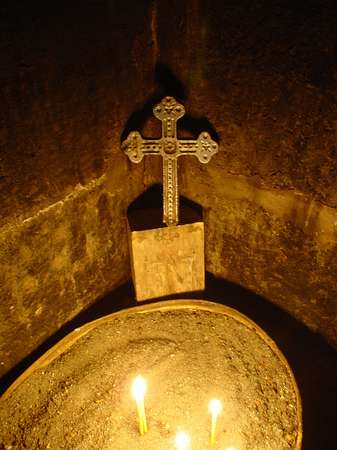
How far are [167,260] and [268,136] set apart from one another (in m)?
1.39

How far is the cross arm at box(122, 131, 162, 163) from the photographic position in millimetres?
2883

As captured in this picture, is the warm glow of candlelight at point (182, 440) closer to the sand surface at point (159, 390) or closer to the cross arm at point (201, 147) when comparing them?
the sand surface at point (159, 390)

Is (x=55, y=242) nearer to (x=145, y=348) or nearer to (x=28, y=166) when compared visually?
(x=28, y=166)

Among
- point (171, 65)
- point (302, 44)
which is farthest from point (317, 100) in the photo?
point (171, 65)

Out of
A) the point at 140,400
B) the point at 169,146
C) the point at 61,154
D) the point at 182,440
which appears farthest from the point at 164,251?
the point at 182,440

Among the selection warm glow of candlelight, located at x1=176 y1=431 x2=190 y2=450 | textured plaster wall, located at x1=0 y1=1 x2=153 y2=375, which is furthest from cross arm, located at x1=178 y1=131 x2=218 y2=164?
warm glow of candlelight, located at x1=176 y1=431 x2=190 y2=450

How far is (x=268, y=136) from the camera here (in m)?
2.73

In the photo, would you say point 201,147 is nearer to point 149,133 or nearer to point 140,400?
point 149,133

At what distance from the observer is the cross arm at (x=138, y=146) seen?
288cm

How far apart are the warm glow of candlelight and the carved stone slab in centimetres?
132

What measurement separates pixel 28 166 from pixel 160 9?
1.64m

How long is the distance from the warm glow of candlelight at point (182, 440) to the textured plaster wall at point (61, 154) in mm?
1488

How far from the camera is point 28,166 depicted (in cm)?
242

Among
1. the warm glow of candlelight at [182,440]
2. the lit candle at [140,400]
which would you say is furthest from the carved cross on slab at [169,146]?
the warm glow of candlelight at [182,440]
